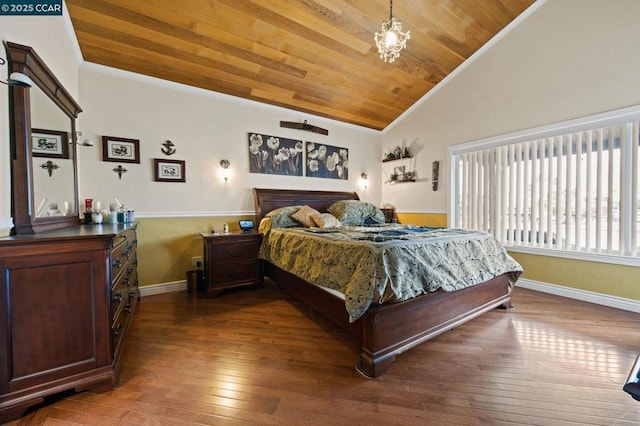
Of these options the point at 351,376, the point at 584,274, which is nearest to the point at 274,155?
the point at 351,376

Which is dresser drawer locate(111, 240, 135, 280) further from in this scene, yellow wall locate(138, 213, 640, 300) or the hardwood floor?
yellow wall locate(138, 213, 640, 300)

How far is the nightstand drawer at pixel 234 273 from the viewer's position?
3047 mm

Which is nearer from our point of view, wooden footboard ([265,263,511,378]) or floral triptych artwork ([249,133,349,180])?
wooden footboard ([265,263,511,378])

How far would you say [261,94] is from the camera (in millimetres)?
3691

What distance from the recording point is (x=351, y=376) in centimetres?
162

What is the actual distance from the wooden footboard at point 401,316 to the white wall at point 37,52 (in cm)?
211

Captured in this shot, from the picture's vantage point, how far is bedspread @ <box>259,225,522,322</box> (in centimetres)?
165

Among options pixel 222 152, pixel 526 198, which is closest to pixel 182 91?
pixel 222 152

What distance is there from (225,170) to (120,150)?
1.21m

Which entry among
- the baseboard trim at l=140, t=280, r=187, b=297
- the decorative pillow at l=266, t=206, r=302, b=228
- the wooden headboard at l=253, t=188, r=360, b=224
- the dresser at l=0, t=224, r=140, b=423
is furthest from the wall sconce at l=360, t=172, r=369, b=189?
the dresser at l=0, t=224, r=140, b=423

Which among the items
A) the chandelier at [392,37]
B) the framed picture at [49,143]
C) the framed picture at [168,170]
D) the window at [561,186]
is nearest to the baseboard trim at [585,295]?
the window at [561,186]

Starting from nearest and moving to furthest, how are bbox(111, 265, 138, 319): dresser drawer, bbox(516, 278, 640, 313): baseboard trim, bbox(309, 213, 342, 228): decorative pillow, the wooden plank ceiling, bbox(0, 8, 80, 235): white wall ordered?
bbox(0, 8, 80, 235): white wall → bbox(111, 265, 138, 319): dresser drawer → the wooden plank ceiling → bbox(516, 278, 640, 313): baseboard trim → bbox(309, 213, 342, 228): decorative pillow

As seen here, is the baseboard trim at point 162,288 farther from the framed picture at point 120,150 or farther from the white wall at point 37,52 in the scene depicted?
the white wall at point 37,52

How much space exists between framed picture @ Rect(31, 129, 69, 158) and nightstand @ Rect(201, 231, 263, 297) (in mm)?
1484
